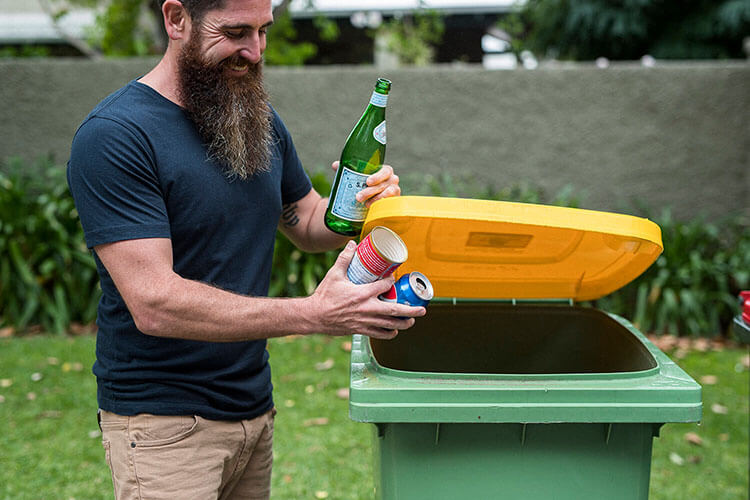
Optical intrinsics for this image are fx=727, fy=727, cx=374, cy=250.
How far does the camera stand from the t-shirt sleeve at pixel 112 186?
4.99 ft

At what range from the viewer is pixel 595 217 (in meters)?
1.71

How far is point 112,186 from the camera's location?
1.53 m

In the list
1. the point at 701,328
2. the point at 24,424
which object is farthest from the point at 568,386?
the point at 701,328

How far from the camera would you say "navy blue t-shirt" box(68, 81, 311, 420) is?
154 cm

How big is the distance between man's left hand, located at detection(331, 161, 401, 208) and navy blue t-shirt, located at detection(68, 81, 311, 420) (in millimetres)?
251

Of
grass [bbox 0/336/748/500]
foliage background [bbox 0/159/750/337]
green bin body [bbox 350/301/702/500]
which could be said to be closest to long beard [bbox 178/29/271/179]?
green bin body [bbox 350/301/702/500]

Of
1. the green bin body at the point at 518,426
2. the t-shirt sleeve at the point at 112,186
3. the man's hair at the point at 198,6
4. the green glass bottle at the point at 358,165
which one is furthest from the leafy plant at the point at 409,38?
the green bin body at the point at 518,426

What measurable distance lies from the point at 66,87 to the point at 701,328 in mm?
5684

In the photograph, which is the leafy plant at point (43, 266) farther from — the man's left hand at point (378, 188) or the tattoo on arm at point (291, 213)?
the man's left hand at point (378, 188)

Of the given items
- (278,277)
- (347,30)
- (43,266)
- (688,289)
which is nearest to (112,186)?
(278,277)

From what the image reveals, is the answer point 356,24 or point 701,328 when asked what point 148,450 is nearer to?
point 701,328

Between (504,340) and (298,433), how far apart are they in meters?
1.98

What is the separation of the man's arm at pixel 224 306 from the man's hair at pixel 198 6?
538mm

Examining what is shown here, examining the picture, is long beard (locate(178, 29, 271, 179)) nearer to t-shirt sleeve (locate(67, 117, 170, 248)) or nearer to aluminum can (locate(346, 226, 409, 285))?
t-shirt sleeve (locate(67, 117, 170, 248))
